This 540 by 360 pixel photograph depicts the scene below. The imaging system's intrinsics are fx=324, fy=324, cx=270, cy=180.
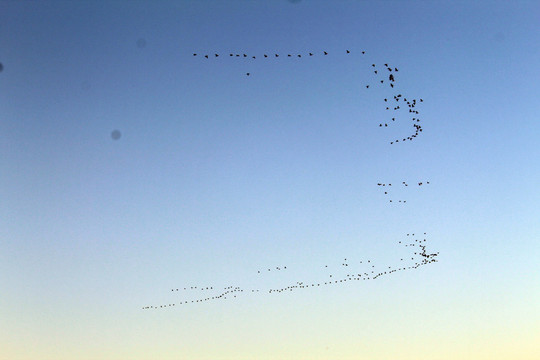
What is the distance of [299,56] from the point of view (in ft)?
141

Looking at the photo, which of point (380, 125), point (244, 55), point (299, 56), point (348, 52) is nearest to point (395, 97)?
point (380, 125)

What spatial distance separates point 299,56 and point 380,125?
14567 millimetres

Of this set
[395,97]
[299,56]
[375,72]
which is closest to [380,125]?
[395,97]

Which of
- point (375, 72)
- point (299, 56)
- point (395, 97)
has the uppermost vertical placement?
point (299, 56)

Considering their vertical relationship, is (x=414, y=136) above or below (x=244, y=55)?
below

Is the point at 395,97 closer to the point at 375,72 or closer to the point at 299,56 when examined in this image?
the point at 375,72

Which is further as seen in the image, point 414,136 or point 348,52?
point 414,136

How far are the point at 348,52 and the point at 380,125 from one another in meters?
11.0

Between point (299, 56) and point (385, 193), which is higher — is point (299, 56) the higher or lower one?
the higher one

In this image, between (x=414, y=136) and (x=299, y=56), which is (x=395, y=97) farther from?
(x=299, y=56)

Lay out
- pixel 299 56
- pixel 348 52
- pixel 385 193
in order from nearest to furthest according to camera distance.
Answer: pixel 348 52 → pixel 299 56 → pixel 385 193

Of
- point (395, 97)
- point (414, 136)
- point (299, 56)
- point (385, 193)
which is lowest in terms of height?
point (385, 193)

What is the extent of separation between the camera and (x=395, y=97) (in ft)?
146

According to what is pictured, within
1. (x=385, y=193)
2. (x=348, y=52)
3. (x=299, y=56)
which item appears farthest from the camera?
(x=385, y=193)
